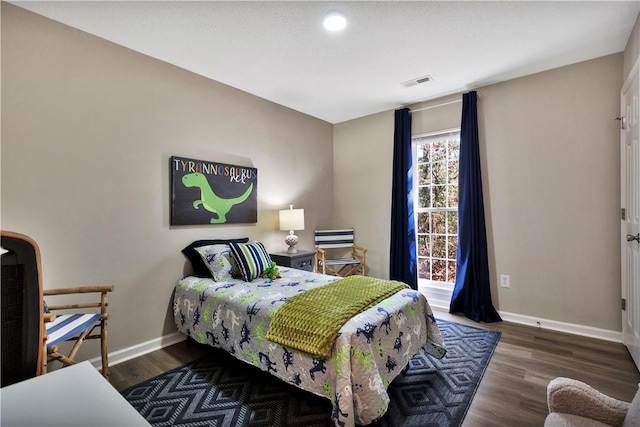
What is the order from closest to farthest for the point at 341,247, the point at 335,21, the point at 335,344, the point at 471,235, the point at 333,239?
the point at 335,344, the point at 335,21, the point at 471,235, the point at 333,239, the point at 341,247

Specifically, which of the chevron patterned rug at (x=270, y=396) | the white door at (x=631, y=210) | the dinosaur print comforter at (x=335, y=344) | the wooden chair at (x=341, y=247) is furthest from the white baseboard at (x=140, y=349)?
the white door at (x=631, y=210)

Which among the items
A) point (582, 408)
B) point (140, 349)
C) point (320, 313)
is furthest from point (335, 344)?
point (140, 349)

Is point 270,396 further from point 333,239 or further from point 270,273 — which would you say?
point 333,239

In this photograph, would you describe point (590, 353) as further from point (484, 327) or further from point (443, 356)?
point (443, 356)

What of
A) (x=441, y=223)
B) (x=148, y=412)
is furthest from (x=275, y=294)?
(x=441, y=223)

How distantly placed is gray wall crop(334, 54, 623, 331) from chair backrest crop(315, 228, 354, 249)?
179 cm

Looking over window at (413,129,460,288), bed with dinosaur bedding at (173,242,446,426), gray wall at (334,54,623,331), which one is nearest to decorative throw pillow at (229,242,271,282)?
bed with dinosaur bedding at (173,242,446,426)

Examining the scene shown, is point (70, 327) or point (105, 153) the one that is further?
point (105, 153)

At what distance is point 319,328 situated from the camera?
1.67 metres

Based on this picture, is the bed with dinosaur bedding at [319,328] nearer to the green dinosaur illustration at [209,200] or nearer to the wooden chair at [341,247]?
the green dinosaur illustration at [209,200]

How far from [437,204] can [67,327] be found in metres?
3.73

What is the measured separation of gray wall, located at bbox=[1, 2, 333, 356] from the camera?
204cm

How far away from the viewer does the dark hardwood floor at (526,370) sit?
180 centimetres

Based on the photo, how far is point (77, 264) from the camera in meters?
2.25
